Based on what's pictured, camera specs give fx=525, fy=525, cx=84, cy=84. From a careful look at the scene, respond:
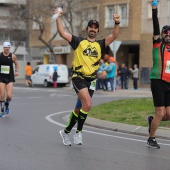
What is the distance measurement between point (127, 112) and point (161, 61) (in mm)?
5654

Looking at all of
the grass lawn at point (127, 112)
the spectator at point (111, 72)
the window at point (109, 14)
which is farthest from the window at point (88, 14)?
the grass lawn at point (127, 112)

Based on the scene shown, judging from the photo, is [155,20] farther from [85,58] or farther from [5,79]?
[5,79]

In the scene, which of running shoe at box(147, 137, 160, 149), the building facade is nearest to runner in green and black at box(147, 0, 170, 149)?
running shoe at box(147, 137, 160, 149)

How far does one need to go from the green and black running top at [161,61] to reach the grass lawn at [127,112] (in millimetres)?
3049

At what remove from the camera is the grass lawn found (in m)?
12.5

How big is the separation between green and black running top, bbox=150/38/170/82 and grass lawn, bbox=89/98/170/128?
10.0 feet

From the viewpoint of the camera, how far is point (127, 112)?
1415cm

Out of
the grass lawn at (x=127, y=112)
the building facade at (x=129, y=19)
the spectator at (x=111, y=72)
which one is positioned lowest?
the grass lawn at (x=127, y=112)

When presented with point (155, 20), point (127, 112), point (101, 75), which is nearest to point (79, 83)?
point (155, 20)

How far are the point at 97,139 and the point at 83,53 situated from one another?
2034mm

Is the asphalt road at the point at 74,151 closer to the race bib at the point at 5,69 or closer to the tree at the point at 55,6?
the race bib at the point at 5,69

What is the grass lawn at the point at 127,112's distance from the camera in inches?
493

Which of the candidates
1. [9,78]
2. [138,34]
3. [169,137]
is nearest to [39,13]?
[138,34]

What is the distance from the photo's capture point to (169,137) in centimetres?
1024
